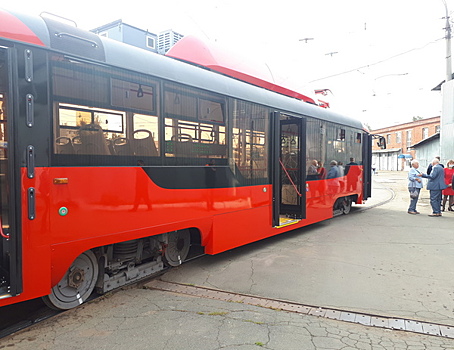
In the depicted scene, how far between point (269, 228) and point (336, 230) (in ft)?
8.56

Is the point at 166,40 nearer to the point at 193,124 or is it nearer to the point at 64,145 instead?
the point at 193,124

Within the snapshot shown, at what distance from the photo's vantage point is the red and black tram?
3.05 meters

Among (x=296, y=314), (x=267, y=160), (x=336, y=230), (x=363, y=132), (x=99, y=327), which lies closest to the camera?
(x=99, y=327)

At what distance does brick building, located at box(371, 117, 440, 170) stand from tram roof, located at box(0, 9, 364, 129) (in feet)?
154

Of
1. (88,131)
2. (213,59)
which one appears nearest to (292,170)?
(213,59)

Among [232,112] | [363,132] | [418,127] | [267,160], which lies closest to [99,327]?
[232,112]

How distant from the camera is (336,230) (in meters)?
8.17

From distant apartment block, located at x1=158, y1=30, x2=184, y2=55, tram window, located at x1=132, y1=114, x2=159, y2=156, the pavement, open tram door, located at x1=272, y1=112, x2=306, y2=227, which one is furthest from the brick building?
tram window, located at x1=132, y1=114, x2=159, y2=156

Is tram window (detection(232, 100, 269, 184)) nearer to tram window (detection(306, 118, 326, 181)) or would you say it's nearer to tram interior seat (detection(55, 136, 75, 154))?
tram window (detection(306, 118, 326, 181))

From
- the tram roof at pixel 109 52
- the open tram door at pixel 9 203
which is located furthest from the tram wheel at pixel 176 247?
the tram roof at pixel 109 52

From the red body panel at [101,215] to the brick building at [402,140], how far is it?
47.5 m

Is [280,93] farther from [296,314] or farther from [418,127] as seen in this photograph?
[418,127]

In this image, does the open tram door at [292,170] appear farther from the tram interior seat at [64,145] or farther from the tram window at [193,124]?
the tram interior seat at [64,145]

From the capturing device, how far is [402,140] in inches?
2085
